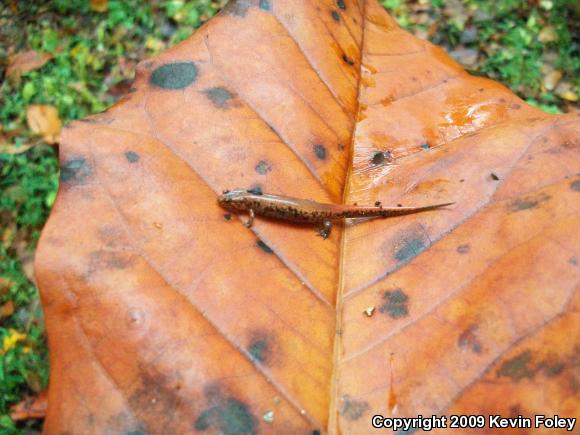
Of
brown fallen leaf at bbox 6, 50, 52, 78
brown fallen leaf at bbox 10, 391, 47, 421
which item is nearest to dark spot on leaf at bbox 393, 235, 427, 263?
brown fallen leaf at bbox 10, 391, 47, 421

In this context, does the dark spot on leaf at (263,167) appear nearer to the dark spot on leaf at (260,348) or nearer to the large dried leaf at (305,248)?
the large dried leaf at (305,248)

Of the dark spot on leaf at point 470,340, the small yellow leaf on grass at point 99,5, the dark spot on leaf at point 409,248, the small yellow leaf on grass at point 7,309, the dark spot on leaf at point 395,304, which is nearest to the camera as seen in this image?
the dark spot on leaf at point 470,340

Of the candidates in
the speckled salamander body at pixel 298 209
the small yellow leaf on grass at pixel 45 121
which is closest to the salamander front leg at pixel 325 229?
the speckled salamander body at pixel 298 209

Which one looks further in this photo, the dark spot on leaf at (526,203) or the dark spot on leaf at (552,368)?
the dark spot on leaf at (526,203)

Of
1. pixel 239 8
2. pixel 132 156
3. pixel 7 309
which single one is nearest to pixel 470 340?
pixel 132 156

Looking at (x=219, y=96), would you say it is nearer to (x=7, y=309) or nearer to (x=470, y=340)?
(x=470, y=340)

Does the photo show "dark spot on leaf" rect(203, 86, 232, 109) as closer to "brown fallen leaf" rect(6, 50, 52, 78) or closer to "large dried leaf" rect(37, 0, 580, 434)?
"large dried leaf" rect(37, 0, 580, 434)

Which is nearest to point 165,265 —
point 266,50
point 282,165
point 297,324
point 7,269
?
point 297,324
